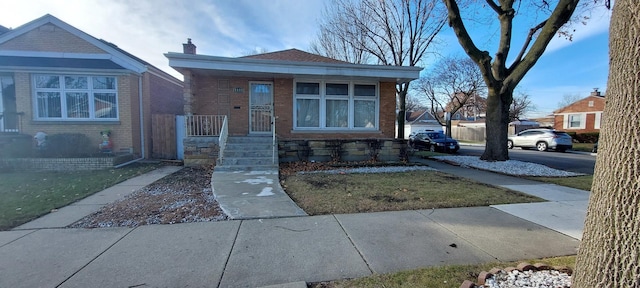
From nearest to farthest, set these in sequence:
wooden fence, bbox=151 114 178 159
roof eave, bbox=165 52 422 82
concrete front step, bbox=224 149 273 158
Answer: concrete front step, bbox=224 149 273 158, roof eave, bbox=165 52 422 82, wooden fence, bbox=151 114 178 159

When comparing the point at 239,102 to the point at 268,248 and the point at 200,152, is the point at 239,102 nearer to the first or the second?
the point at 200,152

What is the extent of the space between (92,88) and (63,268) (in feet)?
32.8

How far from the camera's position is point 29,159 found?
8.18 m

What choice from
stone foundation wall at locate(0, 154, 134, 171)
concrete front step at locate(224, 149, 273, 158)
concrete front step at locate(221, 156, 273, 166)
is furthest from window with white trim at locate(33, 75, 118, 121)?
concrete front step at locate(221, 156, 273, 166)

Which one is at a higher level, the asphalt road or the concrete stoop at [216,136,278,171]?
the concrete stoop at [216,136,278,171]

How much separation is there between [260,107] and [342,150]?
12.1 feet

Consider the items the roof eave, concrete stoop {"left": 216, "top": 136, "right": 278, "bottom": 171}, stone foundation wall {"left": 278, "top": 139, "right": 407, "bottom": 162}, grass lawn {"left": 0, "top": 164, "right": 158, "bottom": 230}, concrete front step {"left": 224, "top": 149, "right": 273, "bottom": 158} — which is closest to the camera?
grass lawn {"left": 0, "top": 164, "right": 158, "bottom": 230}

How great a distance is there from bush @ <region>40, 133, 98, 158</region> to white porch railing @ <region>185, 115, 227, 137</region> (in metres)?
3.66

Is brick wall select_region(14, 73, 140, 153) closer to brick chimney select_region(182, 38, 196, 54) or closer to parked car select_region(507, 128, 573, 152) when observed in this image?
brick chimney select_region(182, 38, 196, 54)

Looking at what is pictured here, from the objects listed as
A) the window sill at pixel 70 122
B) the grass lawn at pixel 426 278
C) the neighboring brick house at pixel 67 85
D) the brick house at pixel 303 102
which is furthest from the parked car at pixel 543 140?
the window sill at pixel 70 122

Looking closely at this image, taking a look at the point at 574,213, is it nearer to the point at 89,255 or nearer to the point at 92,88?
the point at 89,255

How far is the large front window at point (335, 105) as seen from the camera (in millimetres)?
10609

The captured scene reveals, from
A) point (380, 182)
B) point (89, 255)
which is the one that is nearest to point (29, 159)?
point (89, 255)

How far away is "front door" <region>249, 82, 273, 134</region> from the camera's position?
10.5m
